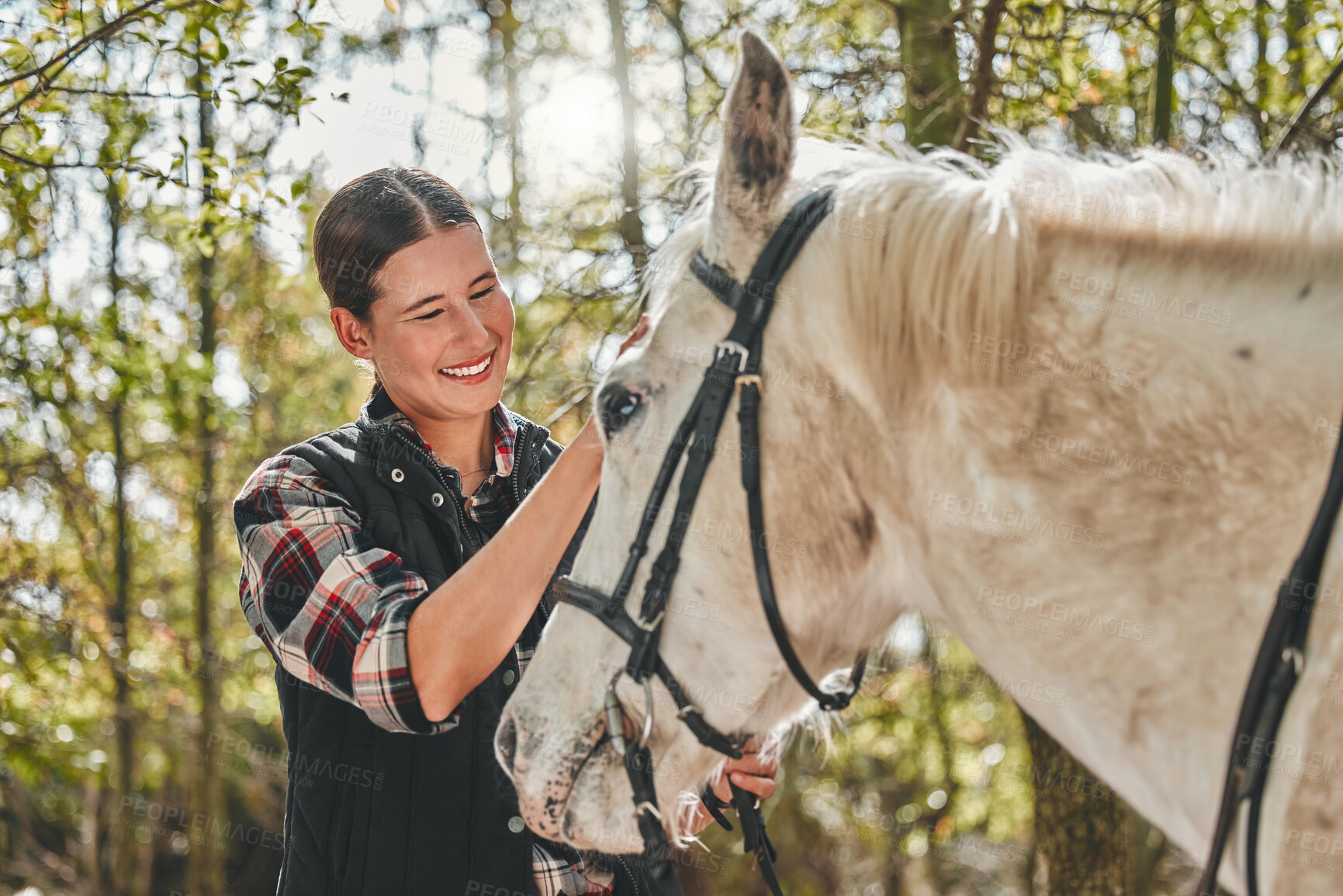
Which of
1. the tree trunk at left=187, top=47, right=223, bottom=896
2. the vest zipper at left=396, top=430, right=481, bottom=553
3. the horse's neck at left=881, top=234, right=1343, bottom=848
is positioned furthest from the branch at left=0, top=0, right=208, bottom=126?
the tree trunk at left=187, top=47, right=223, bottom=896

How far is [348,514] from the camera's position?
76.0 inches

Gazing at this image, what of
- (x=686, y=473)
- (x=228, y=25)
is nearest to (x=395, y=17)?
(x=228, y=25)

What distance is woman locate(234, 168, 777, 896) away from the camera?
1692 mm

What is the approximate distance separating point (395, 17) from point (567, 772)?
6340 millimetres

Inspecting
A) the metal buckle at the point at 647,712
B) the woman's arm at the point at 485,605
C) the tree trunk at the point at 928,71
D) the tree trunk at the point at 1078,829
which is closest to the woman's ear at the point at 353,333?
the woman's arm at the point at 485,605

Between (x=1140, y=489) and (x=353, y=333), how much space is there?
1901 millimetres

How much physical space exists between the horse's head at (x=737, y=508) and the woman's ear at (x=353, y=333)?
94 cm

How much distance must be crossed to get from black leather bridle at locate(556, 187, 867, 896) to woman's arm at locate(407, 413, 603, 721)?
0.08 meters

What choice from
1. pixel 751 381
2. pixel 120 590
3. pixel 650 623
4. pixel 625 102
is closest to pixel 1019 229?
pixel 751 381

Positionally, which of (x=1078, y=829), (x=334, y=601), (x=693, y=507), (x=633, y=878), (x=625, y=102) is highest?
(x=625, y=102)

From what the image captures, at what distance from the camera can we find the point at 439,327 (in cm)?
219

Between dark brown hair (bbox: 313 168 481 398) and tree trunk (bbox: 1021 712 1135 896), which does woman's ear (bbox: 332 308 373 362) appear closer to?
dark brown hair (bbox: 313 168 481 398)

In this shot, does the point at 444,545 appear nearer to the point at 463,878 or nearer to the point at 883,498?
the point at 463,878

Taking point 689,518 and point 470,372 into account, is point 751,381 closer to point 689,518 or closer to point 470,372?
point 689,518
